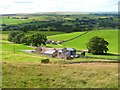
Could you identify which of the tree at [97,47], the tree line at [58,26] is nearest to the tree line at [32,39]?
the tree at [97,47]

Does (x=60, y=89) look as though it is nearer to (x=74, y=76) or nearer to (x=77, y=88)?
(x=77, y=88)

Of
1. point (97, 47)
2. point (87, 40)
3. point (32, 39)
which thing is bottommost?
point (87, 40)

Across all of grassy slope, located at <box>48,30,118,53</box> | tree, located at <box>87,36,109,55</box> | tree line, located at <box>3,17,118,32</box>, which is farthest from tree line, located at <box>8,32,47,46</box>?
tree line, located at <box>3,17,118,32</box>

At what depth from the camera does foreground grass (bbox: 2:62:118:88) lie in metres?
15.5

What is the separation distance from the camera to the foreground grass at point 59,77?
15469 millimetres

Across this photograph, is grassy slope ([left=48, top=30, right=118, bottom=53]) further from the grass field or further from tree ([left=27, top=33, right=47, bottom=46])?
the grass field

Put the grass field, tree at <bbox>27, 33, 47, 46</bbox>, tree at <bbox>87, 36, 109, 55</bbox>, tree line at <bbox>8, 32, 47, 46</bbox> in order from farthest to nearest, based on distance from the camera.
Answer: tree line at <bbox>8, 32, 47, 46</bbox>, tree at <bbox>27, 33, 47, 46</bbox>, tree at <bbox>87, 36, 109, 55</bbox>, the grass field

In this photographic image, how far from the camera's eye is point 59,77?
666 inches

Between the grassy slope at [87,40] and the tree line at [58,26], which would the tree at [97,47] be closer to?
the grassy slope at [87,40]

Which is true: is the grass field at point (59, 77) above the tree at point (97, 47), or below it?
above

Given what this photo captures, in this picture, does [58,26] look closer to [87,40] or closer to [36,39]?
[87,40]

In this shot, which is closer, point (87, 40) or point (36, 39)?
point (36, 39)

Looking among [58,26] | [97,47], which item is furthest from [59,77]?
[58,26]

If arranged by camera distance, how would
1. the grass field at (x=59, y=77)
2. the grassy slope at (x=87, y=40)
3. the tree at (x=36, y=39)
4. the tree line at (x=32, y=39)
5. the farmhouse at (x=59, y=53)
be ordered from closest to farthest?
the grass field at (x=59, y=77) < the farmhouse at (x=59, y=53) < the grassy slope at (x=87, y=40) < the tree at (x=36, y=39) < the tree line at (x=32, y=39)
